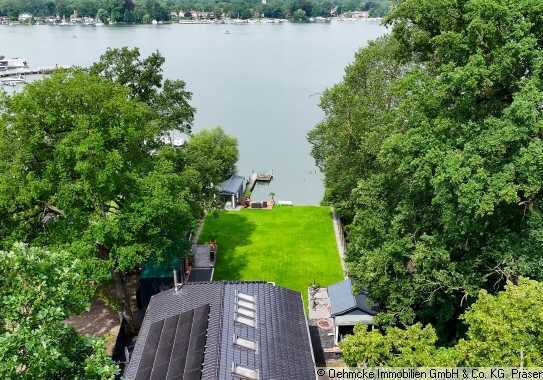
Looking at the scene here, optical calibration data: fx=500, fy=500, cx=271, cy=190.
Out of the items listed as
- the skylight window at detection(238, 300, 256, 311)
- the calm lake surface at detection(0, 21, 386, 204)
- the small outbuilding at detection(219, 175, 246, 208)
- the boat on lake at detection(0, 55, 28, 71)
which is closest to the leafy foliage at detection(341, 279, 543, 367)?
the skylight window at detection(238, 300, 256, 311)

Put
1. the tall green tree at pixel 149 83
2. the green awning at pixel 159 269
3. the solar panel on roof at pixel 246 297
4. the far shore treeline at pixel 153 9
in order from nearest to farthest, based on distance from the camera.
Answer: the solar panel on roof at pixel 246 297
the green awning at pixel 159 269
the tall green tree at pixel 149 83
the far shore treeline at pixel 153 9

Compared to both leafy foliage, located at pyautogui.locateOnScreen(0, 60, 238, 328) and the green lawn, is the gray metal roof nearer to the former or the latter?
the green lawn

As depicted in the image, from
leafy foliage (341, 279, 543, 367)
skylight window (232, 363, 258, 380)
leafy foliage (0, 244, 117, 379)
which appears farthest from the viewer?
skylight window (232, 363, 258, 380)

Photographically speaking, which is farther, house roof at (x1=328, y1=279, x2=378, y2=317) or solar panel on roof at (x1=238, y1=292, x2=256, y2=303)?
house roof at (x1=328, y1=279, x2=378, y2=317)

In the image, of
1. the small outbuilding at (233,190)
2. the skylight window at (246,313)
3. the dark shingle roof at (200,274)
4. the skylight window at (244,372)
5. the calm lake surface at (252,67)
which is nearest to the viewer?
the skylight window at (244,372)

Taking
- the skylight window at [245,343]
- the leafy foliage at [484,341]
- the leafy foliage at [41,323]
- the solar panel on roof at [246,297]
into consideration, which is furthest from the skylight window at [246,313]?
the leafy foliage at [41,323]

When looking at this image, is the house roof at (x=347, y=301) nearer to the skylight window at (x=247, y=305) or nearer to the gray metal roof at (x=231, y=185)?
the skylight window at (x=247, y=305)
